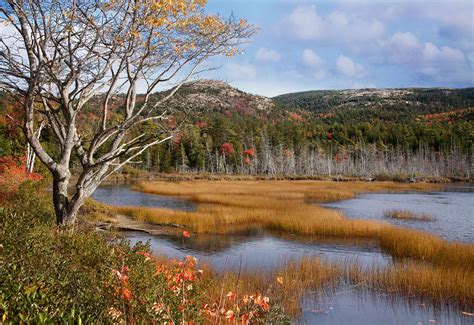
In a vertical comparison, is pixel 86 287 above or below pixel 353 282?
above

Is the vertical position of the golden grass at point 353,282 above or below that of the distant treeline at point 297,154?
below

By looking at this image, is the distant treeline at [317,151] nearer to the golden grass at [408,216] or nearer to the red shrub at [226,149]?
the red shrub at [226,149]

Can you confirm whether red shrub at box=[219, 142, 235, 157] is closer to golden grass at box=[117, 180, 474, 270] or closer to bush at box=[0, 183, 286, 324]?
golden grass at box=[117, 180, 474, 270]

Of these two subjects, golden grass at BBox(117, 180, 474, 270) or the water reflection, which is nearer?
the water reflection

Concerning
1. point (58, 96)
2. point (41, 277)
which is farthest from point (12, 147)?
point (41, 277)

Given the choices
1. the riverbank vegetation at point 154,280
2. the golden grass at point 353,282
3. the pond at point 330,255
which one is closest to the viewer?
the riverbank vegetation at point 154,280

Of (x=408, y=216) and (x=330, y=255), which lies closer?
(x=330, y=255)

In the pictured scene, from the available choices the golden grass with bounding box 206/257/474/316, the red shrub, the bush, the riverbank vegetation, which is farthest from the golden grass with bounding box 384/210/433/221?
the red shrub

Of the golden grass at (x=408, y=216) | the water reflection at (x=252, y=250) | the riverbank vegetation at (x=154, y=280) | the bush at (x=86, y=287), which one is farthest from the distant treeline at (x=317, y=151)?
the bush at (x=86, y=287)

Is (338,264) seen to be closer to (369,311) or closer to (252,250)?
(369,311)

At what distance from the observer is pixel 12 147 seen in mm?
38188

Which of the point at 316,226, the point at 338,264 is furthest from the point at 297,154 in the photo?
the point at 338,264

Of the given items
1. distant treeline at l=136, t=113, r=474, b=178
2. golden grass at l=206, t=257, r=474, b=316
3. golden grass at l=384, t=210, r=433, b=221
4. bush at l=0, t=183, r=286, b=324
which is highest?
distant treeline at l=136, t=113, r=474, b=178

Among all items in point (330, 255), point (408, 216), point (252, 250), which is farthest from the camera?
point (408, 216)
